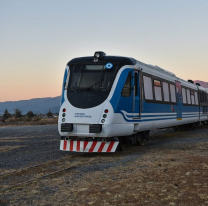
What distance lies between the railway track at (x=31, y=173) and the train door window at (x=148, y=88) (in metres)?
3.85

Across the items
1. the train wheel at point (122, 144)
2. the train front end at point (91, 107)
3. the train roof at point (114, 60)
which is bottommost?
the train wheel at point (122, 144)

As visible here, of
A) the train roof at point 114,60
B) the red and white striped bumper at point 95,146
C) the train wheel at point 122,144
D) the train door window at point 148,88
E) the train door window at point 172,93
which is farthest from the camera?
the train door window at point 172,93

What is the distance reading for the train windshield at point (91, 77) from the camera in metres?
10.8

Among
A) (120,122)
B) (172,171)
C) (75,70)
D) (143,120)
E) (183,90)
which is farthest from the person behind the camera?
(183,90)

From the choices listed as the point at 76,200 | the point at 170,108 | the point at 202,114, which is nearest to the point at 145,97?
the point at 170,108

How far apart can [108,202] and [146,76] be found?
793cm

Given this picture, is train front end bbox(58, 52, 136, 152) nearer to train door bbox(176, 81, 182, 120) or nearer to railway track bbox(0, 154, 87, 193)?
railway track bbox(0, 154, 87, 193)

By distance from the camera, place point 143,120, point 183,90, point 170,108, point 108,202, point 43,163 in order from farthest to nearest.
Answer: point 183,90 < point 170,108 < point 143,120 < point 43,163 < point 108,202

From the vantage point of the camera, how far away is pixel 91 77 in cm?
1102

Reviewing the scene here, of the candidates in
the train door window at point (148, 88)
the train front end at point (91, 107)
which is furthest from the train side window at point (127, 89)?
the train door window at point (148, 88)

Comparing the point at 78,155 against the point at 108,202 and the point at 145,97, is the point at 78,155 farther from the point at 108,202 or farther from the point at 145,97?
the point at 108,202

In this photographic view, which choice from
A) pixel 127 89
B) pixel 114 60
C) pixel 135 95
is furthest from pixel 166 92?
pixel 114 60

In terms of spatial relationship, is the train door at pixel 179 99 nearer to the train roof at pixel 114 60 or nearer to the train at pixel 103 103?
the train at pixel 103 103

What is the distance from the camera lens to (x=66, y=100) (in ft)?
36.1
